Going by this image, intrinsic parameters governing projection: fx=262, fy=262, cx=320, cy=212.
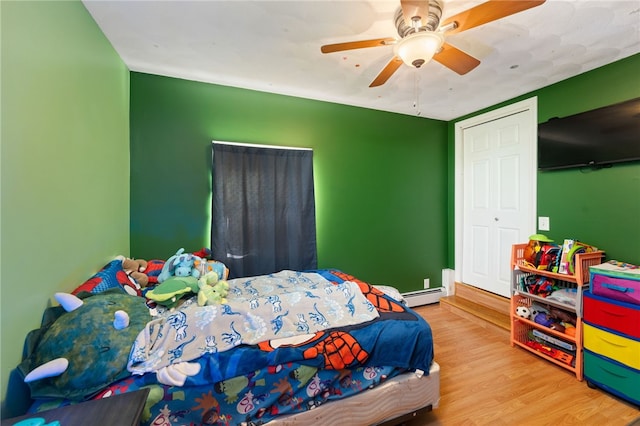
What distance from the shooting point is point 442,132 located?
11.9 ft

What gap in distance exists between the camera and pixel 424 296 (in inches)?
137

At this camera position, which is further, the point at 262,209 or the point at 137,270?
the point at 262,209

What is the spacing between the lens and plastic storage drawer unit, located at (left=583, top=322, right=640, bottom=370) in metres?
1.69

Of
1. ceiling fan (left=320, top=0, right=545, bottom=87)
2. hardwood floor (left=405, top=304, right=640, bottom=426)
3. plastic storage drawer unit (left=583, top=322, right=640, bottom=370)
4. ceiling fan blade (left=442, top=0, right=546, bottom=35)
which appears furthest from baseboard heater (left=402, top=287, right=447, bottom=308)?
ceiling fan blade (left=442, top=0, right=546, bottom=35)

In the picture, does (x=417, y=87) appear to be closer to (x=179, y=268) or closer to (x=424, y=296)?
(x=424, y=296)

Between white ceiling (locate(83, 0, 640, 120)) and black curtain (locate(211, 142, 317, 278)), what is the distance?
730 millimetres

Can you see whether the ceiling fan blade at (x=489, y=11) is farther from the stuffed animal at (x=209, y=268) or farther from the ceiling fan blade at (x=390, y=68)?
the stuffed animal at (x=209, y=268)

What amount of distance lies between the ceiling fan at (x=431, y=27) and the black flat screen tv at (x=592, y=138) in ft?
4.72

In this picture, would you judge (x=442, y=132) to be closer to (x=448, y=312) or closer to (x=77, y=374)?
(x=448, y=312)

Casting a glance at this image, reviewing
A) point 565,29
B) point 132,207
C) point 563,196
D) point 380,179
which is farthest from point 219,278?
point 563,196

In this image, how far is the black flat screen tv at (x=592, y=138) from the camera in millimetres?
1978

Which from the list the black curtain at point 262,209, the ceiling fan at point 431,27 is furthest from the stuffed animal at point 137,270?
the ceiling fan at point 431,27

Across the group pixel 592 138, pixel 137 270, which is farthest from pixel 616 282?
pixel 137 270

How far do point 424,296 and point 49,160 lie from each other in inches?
147
